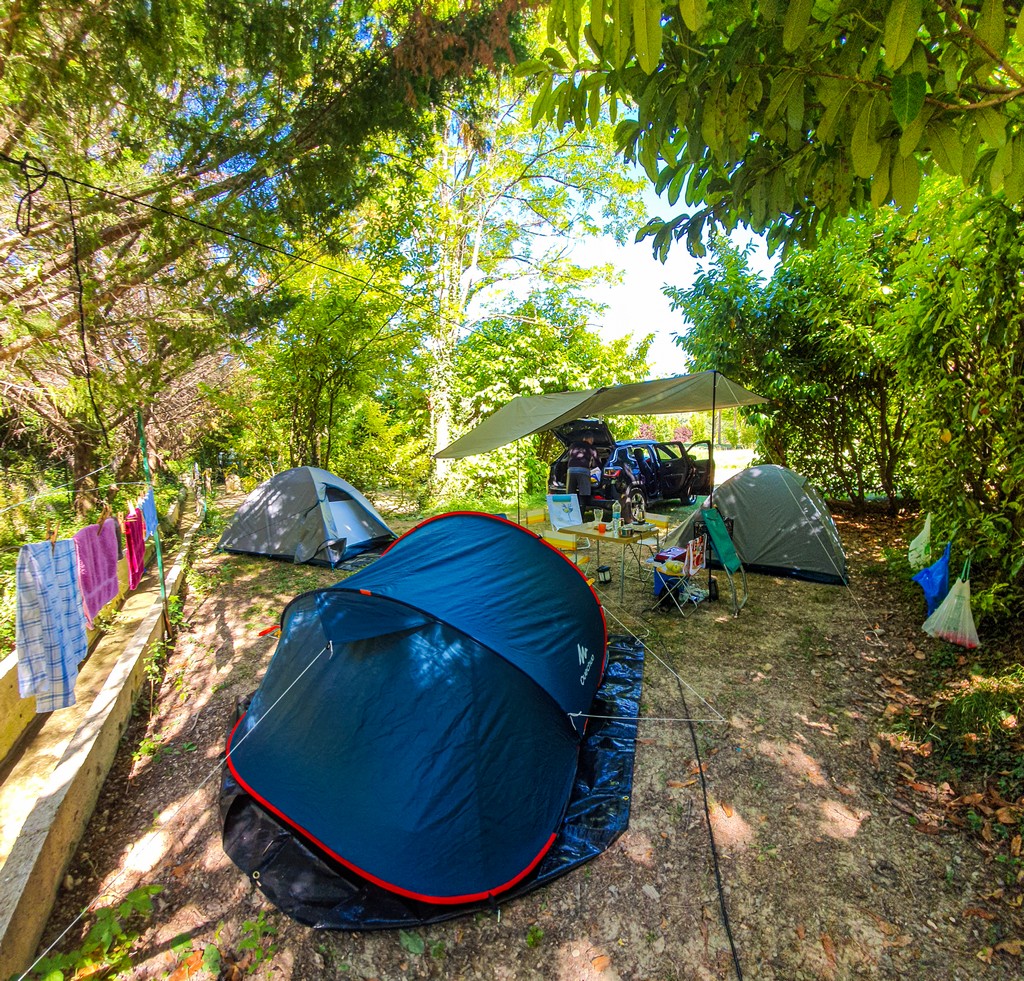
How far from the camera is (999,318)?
3.18 metres

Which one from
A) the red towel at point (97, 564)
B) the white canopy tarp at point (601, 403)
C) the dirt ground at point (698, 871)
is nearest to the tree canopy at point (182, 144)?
the red towel at point (97, 564)

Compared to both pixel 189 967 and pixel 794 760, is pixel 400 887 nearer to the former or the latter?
pixel 189 967

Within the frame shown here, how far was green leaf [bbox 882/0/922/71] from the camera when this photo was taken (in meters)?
1.11

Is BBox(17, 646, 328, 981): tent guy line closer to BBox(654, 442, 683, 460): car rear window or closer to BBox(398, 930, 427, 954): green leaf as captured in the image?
BBox(398, 930, 427, 954): green leaf

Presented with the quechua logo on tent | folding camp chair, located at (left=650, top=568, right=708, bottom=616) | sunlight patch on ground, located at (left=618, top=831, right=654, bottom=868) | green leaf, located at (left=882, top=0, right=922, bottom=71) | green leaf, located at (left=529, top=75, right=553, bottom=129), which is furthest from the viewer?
folding camp chair, located at (left=650, top=568, right=708, bottom=616)

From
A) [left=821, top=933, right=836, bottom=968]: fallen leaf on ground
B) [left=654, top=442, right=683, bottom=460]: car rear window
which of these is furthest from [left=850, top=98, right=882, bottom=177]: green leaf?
[left=654, top=442, right=683, bottom=460]: car rear window

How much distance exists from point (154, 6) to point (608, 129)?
8691 millimetres

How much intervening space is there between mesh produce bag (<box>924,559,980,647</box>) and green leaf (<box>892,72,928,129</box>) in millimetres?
3475

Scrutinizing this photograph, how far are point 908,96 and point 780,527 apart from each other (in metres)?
5.00

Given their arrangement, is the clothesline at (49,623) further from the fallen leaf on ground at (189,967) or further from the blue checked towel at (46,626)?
the fallen leaf on ground at (189,967)

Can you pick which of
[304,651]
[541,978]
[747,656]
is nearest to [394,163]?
[304,651]

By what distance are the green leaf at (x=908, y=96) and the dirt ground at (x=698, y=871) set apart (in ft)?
8.78

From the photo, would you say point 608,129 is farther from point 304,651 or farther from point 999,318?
point 304,651

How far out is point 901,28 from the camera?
3.72 ft
